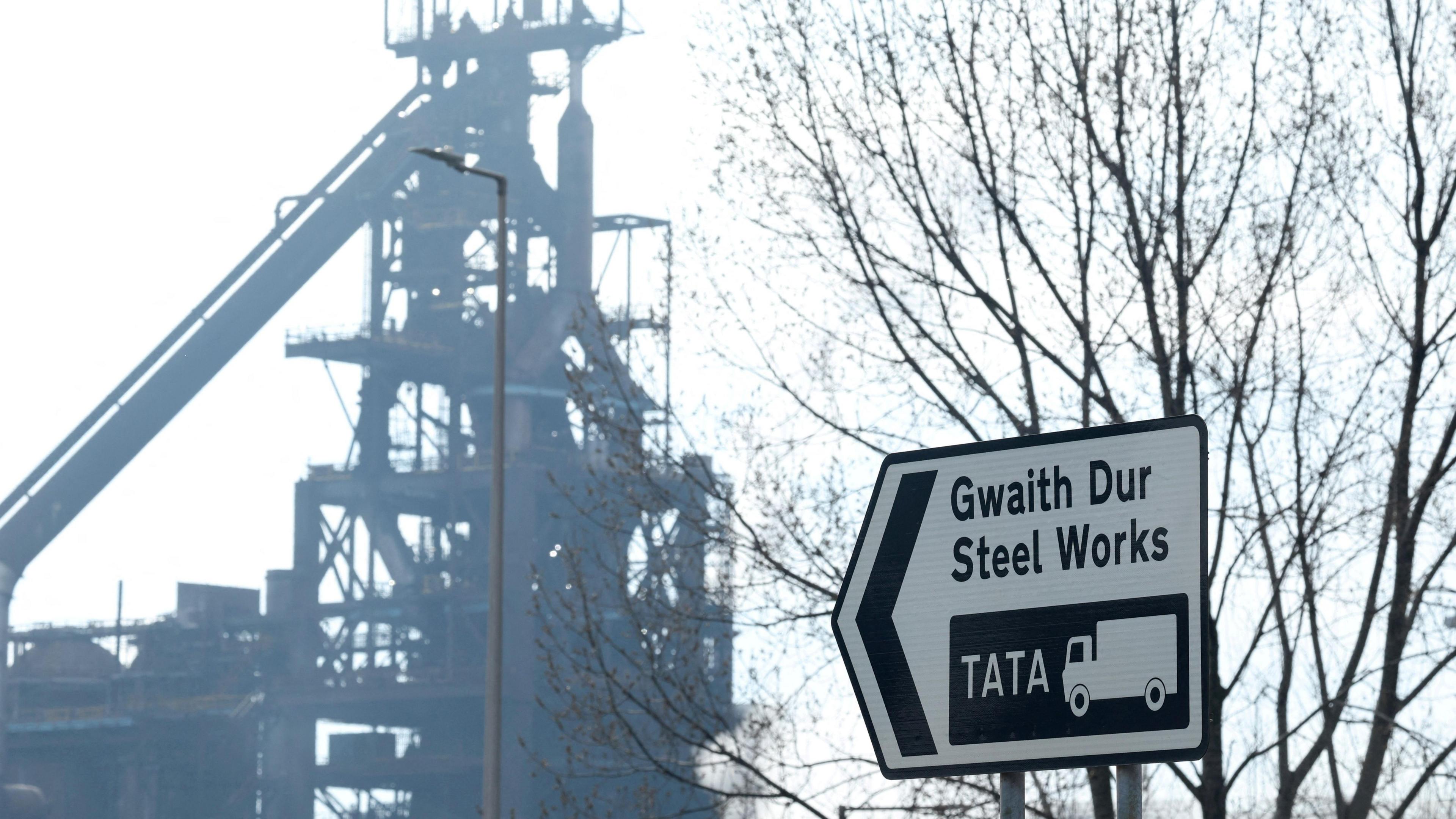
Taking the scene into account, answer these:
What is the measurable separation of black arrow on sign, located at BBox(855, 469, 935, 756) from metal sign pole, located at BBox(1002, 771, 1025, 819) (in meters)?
0.11

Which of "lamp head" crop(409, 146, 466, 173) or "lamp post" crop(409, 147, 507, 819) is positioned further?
"lamp head" crop(409, 146, 466, 173)

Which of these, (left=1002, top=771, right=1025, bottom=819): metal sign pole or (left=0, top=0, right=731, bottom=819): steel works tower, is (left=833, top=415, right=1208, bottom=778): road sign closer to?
(left=1002, top=771, right=1025, bottom=819): metal sign pole

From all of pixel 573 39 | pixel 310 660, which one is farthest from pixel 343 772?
pixel 573 39

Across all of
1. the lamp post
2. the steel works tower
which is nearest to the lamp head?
the lamp post

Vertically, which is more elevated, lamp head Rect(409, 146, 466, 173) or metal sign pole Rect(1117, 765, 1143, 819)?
lamp head Rect(409, 146, 466, 173)

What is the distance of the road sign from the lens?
2270mm

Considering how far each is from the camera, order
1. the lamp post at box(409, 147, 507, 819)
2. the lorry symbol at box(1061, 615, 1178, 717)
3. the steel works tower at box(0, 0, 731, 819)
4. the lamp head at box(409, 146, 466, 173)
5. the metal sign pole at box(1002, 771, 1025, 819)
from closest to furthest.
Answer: the lorry symbol at box(1061, 615, 1178, 717)
the metal sign pole at box(1002, 771, 1025, 819)
the lamp post at box(409, 147, 507, 819)
the lamp head at box(409, 146, 466, 173)
the steel works tower at box(0, 0, 731, 819)

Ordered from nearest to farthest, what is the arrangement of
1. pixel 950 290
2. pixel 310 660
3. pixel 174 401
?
1. pixel 950 290
2. pixel 174 401
3. pixel 310 660

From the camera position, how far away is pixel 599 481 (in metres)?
14.8

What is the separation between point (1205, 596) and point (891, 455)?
491 mm

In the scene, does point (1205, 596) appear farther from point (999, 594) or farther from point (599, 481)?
point (599, 481)

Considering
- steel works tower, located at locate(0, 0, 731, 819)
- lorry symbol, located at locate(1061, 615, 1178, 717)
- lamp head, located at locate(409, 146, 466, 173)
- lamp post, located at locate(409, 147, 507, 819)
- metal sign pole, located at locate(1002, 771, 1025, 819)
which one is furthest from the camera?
steel works tower, located at locate(0, 0, 731, 819)

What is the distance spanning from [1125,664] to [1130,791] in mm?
180

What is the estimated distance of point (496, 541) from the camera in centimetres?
1636
